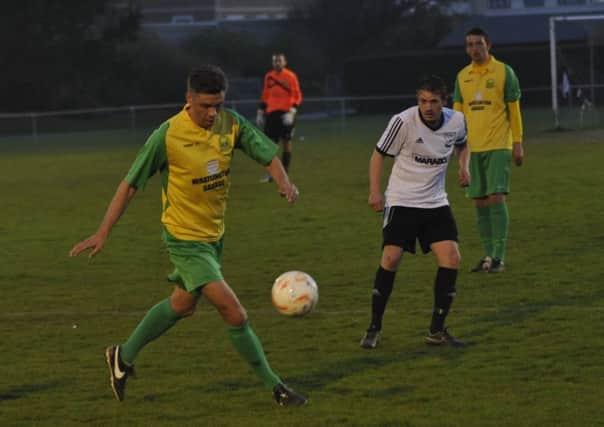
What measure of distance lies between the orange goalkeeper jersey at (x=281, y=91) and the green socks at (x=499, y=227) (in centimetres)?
1120

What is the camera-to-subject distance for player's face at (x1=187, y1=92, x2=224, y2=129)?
22.7 ft

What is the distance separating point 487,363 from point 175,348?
214cm

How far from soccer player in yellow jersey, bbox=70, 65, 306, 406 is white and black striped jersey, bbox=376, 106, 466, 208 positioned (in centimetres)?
161

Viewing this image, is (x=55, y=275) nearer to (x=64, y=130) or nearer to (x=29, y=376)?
(x=29, y=376)

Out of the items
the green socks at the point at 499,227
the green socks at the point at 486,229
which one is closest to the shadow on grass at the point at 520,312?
the green socks at the point at 499,227

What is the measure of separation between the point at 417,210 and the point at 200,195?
1997mm

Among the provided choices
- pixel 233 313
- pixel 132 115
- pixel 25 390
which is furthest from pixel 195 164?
pixel 132 115

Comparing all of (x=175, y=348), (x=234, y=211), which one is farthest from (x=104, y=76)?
(x=175, y=348)

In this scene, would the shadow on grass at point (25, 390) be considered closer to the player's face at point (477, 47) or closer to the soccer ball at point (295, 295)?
the soccer ball at point (295, 295)

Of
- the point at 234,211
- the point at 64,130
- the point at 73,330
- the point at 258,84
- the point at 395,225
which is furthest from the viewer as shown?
the point at 258,84

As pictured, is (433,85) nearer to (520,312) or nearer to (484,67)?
(520,312)

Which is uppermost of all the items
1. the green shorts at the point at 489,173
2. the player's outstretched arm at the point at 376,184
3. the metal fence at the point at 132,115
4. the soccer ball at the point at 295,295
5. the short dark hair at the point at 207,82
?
the short dark hair at the point at 207,82

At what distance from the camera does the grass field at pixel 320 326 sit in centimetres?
718

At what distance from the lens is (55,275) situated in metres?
12.7
